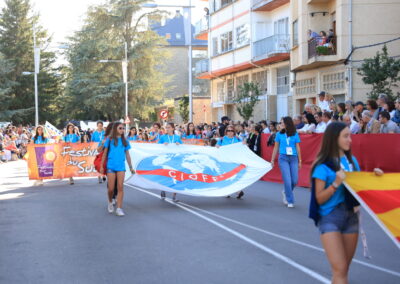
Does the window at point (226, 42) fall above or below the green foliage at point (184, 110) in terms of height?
above

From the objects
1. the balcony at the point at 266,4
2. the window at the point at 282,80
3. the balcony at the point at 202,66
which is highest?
the balcony at the point at 266,4

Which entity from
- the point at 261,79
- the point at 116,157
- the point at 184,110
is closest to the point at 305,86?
the point at 261,79

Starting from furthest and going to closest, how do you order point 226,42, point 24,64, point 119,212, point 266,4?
point 24,64 < point 226,42 < point 266,4 < point 119,212

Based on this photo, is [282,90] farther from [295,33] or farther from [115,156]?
[115,156]

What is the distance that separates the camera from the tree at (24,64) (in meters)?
66.9

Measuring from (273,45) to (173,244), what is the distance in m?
26.7

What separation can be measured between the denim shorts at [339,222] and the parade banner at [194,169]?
24.5ft

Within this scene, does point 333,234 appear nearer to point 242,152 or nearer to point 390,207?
point 390,207

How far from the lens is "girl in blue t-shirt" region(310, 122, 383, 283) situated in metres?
5.09

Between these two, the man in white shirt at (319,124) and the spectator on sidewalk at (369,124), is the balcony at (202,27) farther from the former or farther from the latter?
the spectator on sidewalk at (369,124)

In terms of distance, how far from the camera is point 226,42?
42375 mm

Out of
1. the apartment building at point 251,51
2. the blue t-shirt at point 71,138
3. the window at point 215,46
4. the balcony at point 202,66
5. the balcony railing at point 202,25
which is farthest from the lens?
the balcony railing at point 202,25

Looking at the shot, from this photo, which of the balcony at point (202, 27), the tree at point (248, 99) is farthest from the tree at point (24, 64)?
the tree at point (248, 99)

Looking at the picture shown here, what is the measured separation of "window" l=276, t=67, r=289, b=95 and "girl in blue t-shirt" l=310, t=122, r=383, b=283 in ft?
98.2
